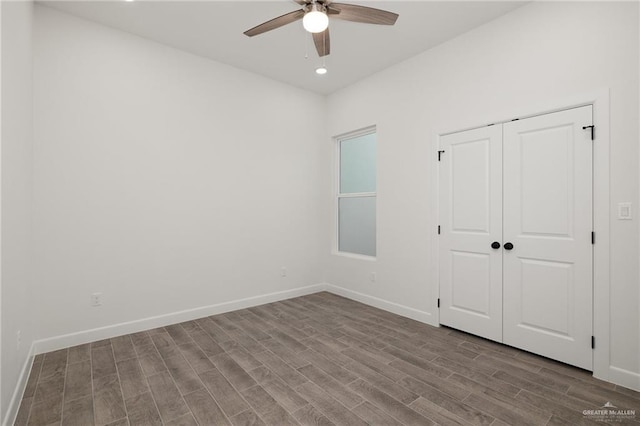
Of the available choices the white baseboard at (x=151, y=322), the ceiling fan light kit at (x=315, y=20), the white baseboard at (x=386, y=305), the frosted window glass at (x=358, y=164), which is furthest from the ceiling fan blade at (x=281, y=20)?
the white baseboard at (x=386, y=305)

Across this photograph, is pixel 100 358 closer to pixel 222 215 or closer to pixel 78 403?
pixel 78 403

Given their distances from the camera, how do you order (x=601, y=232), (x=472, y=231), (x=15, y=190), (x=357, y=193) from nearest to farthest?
(x=15, y=190)
(x=601, y=232)
(x=472, y=231)
(x=357, y=193)

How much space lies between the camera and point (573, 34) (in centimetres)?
250

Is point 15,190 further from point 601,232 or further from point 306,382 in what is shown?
point 601,232

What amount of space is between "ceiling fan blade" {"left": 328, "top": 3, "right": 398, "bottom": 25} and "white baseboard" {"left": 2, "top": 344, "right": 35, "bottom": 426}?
3317mm

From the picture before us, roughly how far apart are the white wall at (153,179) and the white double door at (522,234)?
226 centimetres

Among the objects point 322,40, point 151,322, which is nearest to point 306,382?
point 151,322

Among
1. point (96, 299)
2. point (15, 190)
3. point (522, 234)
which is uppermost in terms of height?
point (15, 190)

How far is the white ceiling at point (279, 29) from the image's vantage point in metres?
2.82

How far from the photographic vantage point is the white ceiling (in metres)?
2.82

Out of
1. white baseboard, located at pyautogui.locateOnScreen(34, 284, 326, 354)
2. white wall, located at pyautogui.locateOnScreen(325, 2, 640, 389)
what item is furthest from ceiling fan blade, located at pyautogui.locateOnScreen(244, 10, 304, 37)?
white baseboard, located at pyautogui.locateOnScreen(34, 284, 326, 354)

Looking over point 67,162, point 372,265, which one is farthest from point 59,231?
point 372,265

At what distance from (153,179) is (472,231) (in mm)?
3463
